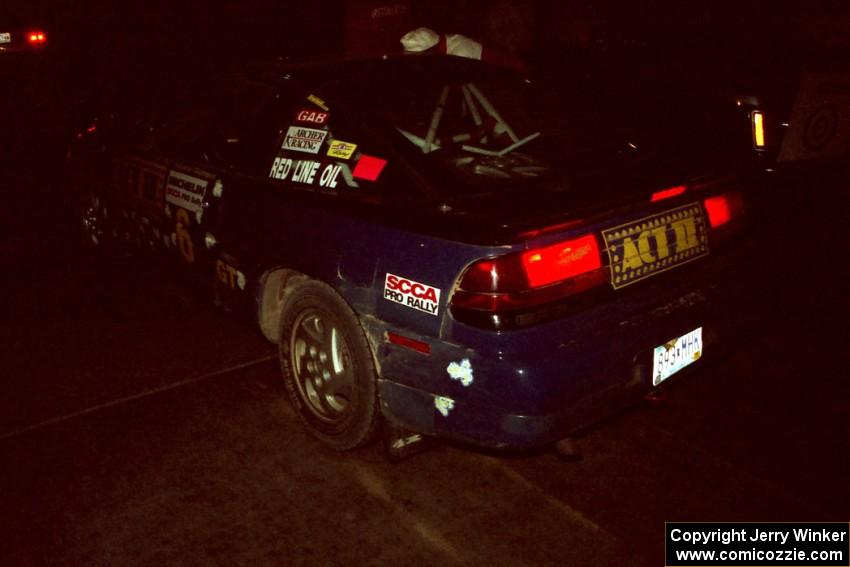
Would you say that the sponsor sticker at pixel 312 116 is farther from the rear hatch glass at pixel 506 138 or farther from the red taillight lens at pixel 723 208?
the red taillight lens at pixel 723 208

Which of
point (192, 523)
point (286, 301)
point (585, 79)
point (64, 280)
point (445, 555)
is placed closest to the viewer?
point (445, 555)

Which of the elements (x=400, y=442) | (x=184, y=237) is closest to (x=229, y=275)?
(x=184, y=237)

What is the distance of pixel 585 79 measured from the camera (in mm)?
6305

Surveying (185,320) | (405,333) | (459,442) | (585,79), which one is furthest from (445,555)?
(585,79)

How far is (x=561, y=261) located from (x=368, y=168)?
91 centimetres

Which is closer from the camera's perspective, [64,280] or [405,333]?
[405,333]

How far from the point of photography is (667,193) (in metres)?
2.74

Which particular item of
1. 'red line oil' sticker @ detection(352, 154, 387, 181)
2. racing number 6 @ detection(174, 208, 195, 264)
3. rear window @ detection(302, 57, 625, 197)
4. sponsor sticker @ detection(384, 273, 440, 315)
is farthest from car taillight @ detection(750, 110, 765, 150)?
racing number 6 @ detection(174, 208, 195, 264)

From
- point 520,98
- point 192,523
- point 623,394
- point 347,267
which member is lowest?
point 192,523

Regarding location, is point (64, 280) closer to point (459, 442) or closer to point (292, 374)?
point (292, 374)

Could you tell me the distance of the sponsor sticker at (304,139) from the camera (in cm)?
319

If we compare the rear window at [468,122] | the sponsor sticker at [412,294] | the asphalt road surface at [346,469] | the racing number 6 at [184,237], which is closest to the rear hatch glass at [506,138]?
the rear window at [468,122]

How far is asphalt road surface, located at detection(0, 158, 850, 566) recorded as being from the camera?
2.72m

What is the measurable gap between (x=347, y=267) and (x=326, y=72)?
1044mm
